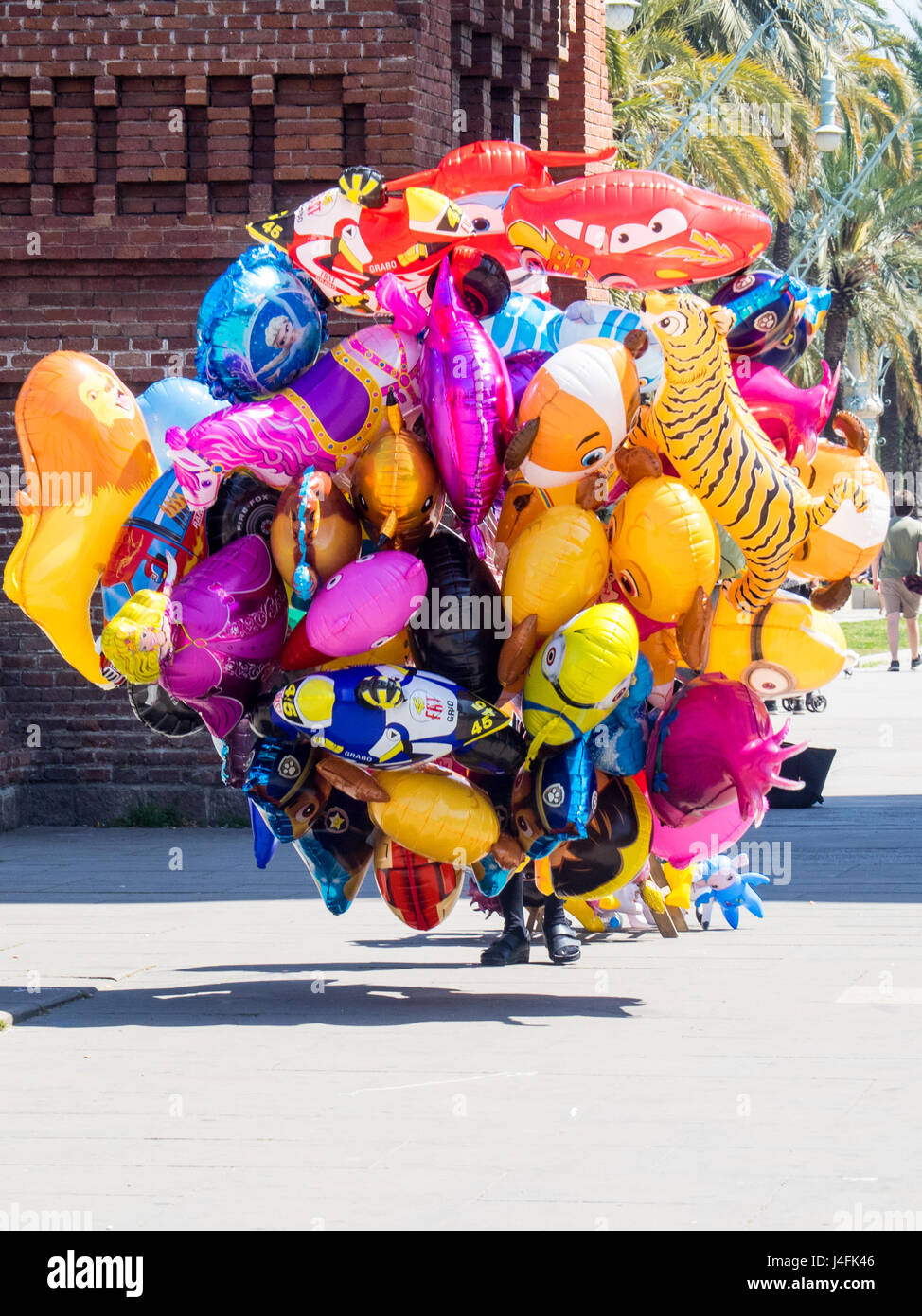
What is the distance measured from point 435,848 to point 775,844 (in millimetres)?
5088

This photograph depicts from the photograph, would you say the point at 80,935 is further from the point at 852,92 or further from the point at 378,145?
the point at 852,92

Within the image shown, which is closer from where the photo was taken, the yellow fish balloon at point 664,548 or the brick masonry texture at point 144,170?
the yellow fish balloon at point 664,548

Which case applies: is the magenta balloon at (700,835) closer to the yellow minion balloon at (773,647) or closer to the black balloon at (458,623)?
the yellow minion balloon at (773,647)

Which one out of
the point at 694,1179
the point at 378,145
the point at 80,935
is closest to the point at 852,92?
the point at 378,145

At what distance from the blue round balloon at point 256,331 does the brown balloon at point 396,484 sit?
45 cm

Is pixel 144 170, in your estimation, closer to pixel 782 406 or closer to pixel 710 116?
pixel 782 406

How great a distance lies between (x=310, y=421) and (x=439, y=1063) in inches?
90.2

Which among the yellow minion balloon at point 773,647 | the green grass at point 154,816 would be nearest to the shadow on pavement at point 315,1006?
the yellow minion balloon at point 773,647

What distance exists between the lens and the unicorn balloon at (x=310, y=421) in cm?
648

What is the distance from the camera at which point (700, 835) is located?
23.2 ft

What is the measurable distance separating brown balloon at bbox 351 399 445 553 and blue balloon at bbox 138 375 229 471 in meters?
0.89

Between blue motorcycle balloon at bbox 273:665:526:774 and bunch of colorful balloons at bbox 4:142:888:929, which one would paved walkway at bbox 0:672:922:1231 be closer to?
bunch of colorful balloons at bbox 4:142:888:929

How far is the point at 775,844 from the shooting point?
11336mm

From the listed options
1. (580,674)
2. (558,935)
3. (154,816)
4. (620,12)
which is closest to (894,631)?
(620,12)
